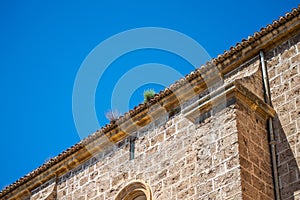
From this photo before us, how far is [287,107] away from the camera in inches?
450

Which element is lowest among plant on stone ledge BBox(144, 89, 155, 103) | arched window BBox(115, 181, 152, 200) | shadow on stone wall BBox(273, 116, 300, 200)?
shadow on stone wall BBox(273, 116, 300, 200)

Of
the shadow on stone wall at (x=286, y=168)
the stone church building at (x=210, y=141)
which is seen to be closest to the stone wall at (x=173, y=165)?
the stone church building at (x=210, y=141)

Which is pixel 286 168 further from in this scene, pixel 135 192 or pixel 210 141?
pixel 135 192

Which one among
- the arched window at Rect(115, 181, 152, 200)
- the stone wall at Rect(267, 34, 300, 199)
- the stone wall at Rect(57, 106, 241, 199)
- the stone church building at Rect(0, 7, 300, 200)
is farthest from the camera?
the arched window at Rect(115, 181, 152, 200)

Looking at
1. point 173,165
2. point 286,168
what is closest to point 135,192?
point 173,165

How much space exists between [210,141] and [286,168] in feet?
3.98

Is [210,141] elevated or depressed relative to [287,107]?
depressed

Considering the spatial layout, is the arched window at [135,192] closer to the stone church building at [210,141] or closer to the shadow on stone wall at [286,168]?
the stone church building at [210,141]

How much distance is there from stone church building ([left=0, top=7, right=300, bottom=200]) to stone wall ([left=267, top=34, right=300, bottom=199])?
17 millimetres

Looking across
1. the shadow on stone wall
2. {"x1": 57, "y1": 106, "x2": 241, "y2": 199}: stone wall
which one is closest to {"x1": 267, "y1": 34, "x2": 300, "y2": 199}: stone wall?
the shadow on stone wall

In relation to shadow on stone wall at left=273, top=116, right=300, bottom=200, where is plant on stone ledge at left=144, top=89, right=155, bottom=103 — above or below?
above

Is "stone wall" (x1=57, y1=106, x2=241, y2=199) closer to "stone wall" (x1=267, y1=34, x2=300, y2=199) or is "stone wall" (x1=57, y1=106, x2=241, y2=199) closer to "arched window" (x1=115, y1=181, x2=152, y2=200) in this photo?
"arched window" (x1=115, y1=181, x2=152, y2=200)

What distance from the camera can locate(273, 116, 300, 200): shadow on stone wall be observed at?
34.5ft

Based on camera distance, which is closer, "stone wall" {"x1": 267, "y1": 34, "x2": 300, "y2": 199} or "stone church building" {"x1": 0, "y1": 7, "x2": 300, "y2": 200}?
"stone church building" {"x1": 0, "y1": 7, "x2": 300, "y2": 200}
